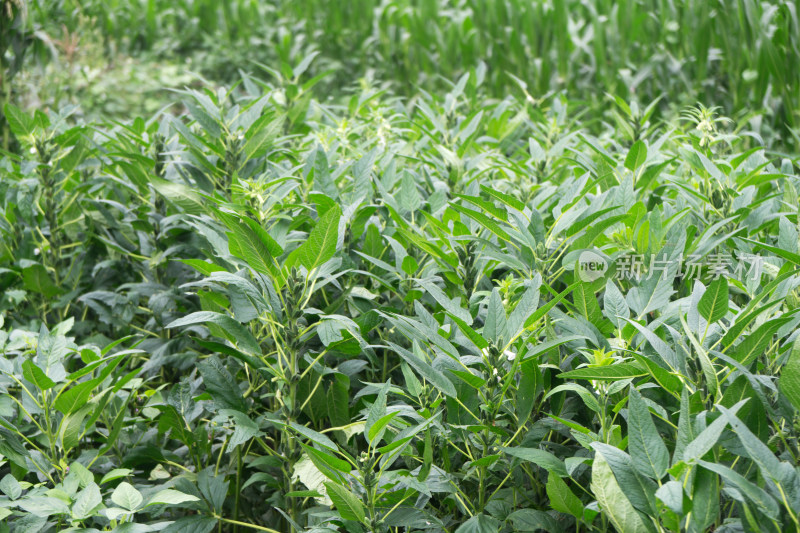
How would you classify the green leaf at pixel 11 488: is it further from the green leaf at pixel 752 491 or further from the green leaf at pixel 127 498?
the green leaf at pixel 752 491

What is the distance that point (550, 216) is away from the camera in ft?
6.42

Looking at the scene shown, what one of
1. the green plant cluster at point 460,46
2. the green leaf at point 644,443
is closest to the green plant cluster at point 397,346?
the green leaf at point 644,443

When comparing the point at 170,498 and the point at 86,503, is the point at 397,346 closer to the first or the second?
the point at 170,498

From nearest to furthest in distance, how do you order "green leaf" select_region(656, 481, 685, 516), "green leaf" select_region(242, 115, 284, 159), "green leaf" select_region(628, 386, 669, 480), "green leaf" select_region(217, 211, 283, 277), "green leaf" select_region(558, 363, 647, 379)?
"green leaf" select_region(656, 481, 685, 516) → "green leaf" select_region(628, 386, 669, 480) → "green leaf" select_region(558, 363, 647, 379) → "green leaf" select_region(217, 211, 283, 277) → "green leaf" select_region(242, 115, 284, 159)

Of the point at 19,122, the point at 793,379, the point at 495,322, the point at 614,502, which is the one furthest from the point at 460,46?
the point at 614,502

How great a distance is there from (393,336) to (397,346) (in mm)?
552

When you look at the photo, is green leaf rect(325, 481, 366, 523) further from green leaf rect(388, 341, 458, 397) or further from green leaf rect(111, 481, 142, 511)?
green leaf rect(111, 481, 142, 511)

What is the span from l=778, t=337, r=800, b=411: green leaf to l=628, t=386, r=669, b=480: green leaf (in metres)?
0.24

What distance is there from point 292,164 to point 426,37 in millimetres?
4654

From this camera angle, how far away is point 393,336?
1845mm

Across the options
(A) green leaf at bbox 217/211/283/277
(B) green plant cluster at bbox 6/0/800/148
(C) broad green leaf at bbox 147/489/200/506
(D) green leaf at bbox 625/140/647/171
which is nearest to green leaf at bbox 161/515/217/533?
(C) broad green leaf at bbox 147/489/200/506

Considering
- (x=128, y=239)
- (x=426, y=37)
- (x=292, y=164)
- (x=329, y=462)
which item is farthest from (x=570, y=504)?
(x=426, y=37)

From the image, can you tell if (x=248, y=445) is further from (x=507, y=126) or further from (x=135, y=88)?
(x=135, y=88)

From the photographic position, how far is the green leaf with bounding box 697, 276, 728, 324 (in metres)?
1.31
